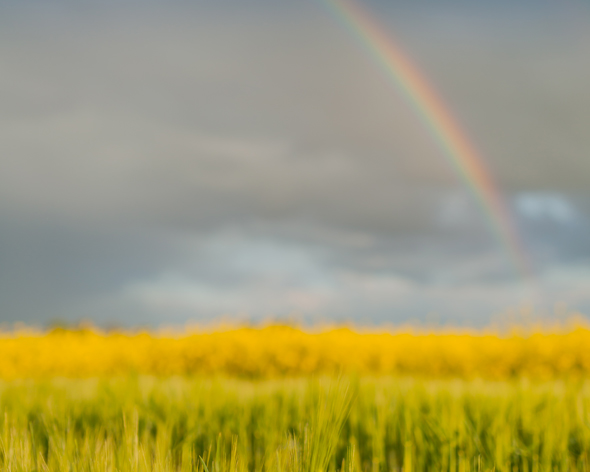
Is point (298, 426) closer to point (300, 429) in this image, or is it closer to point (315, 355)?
point (300, 429)

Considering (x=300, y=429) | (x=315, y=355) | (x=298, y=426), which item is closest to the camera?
(x=300, y=429)

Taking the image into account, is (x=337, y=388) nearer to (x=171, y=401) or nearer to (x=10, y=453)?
(x=10, y=453)

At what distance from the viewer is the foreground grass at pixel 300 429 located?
1.48 meters

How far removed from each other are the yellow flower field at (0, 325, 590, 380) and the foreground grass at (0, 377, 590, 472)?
265 inches

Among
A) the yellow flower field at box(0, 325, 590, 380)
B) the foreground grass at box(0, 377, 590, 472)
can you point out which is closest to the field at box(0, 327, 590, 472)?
the foreground grass at box(0, 377, 590, 472)

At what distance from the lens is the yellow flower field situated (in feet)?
34.7

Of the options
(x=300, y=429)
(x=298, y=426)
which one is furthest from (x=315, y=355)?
(x=300, y=429)

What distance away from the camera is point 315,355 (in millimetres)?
11258

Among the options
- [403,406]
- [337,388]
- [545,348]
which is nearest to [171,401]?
[403,406]

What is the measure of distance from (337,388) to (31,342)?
15.6 meters

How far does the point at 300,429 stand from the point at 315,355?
996cm

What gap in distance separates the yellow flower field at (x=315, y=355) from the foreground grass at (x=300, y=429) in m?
6.72

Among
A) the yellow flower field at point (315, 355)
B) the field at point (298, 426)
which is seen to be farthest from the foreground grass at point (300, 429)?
the yellow flower field at point (315, 355)

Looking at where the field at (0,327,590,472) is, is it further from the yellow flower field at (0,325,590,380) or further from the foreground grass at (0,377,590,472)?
the yellow flower field at (0,325,590,380)
